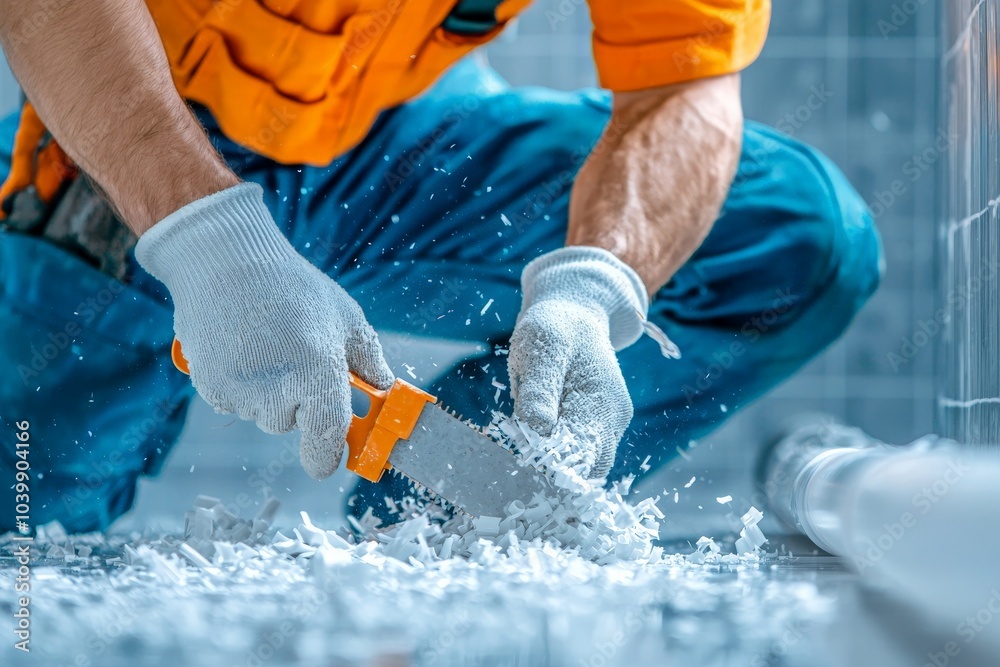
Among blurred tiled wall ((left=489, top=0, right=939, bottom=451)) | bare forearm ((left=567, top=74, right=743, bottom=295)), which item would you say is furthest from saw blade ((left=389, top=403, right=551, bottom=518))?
blurred tiled wall ((left=489, top=0, right=939, bottom=451))

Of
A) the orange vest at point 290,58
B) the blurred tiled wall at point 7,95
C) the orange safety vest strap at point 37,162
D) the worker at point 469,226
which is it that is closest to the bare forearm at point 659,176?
the worker at point 469,226

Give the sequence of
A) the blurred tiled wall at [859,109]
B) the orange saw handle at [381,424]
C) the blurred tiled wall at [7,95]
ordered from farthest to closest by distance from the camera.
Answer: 1. the blurred tiled wall at [859,109]
2. the blurred tiled wall at [7,95]
3. the orange saw handle at [381,424]

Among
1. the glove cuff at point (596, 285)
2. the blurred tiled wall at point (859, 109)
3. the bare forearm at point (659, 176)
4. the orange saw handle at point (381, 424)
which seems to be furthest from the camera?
the blurred tiled wall at point (859, 109)

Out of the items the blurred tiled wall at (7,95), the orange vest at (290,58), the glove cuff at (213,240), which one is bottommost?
the blurred tiled wall at (7,95)

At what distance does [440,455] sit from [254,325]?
0.49ft

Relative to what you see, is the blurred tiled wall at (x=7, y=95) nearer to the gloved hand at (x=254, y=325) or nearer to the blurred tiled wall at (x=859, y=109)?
the blurred tiled wall at (x=859, y=109)

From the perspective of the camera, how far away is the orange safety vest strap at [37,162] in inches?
36.5

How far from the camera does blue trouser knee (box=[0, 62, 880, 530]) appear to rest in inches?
37.0

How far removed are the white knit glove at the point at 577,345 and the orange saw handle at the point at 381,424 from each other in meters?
0.08

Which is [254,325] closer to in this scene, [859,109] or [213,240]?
[213,240]

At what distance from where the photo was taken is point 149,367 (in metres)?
0.97

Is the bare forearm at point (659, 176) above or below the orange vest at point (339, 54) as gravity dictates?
below

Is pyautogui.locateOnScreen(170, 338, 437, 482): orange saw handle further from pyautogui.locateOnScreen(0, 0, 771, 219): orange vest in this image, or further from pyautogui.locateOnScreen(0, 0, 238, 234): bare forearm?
pyautogui.locateOnScreen(0, 0, 771, 219): orange vest

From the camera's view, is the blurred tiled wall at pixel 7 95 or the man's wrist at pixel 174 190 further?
the blurred tiled wall at pixel 7 95
